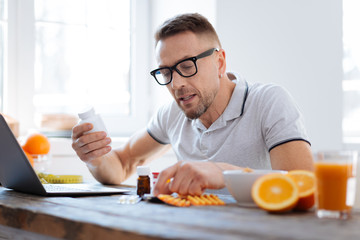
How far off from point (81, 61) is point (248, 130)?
166cm

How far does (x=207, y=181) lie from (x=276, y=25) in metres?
1.67

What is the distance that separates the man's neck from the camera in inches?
72.7

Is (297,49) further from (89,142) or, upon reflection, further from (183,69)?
(89,142)

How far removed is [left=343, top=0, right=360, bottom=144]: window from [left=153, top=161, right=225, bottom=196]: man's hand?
5.52ft

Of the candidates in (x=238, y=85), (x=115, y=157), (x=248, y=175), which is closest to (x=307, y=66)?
(x=238, y=85)

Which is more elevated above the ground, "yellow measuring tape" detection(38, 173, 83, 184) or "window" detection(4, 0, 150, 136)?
"window" detection(4, 0, 150, 136)

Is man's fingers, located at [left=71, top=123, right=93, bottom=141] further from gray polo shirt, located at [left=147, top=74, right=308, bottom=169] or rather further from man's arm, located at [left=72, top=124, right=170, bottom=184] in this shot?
gray polo shirt, located at [left=147, top=74, right=308, bottom=169]

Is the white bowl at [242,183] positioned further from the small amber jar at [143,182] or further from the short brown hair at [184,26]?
the short brown hair at [184,26]

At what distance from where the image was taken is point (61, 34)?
3029mm

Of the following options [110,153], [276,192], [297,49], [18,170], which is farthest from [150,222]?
[297,49]

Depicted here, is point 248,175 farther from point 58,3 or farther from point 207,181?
point 58,3

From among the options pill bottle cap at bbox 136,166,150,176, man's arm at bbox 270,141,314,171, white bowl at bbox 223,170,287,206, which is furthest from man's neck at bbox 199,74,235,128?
white bowl at bbox 223,170,287,206

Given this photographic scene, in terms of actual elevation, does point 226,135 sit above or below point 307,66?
below

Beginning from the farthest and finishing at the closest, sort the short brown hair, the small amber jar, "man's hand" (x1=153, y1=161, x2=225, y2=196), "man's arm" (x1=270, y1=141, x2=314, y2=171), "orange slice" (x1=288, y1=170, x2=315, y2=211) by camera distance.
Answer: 1. the short brown hair
2. "man's arm" (x1=270, y1=141, x2=314, y2=171)
3. the small amber jar
4. "man's hand" (x1=153, y1=161, x2=225, y2=196)
5. "orange slice" (x1=288, y1=170, x2=315, y2=211)
